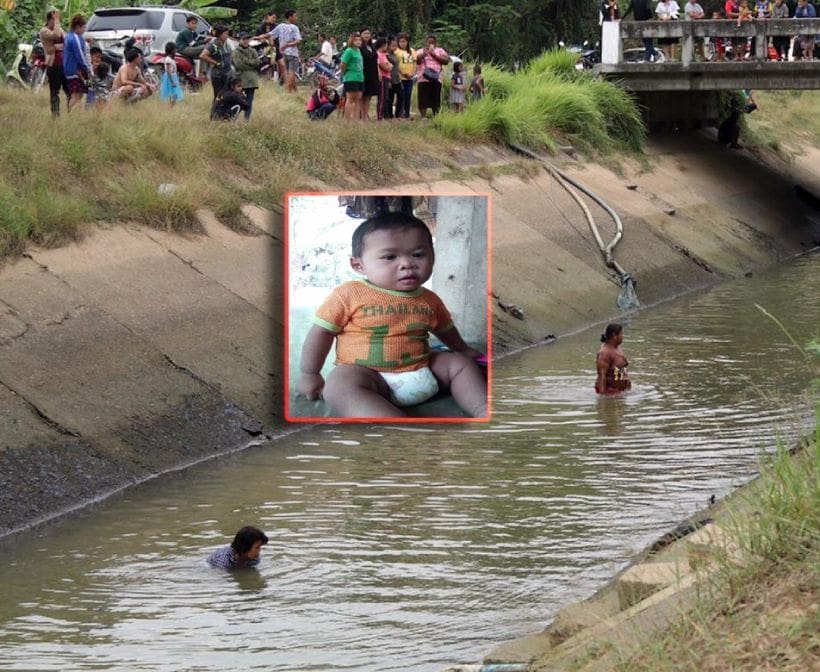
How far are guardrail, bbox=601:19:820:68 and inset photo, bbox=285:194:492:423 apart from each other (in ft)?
83.7

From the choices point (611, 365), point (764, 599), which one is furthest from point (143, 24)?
point (764, 599)

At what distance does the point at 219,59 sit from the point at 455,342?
1850cm

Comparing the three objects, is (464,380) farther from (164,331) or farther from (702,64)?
(702,64)

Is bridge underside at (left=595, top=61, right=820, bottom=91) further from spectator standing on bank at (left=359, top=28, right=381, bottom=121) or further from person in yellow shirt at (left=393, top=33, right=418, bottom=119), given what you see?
spectator standing on bank at (left=359, top=28, right=381, bottom=121)

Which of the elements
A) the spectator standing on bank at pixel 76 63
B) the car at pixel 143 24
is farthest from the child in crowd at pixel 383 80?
the spectator standing on bank at pixel 76 63

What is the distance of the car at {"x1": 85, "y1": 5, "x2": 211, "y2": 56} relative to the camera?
3153 cm

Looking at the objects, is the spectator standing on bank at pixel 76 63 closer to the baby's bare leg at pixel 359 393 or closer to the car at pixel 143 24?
the car at pixel 143 24

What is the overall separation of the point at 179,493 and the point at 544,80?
21.1 meters

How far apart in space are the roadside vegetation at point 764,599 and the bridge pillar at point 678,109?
28.7m

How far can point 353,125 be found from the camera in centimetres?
2583

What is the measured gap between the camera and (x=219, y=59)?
25.0m

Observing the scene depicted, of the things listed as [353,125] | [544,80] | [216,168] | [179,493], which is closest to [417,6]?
[544,80]

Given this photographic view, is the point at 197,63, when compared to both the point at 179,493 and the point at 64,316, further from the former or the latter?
the point at 179,493

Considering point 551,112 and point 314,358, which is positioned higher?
point 314,358
